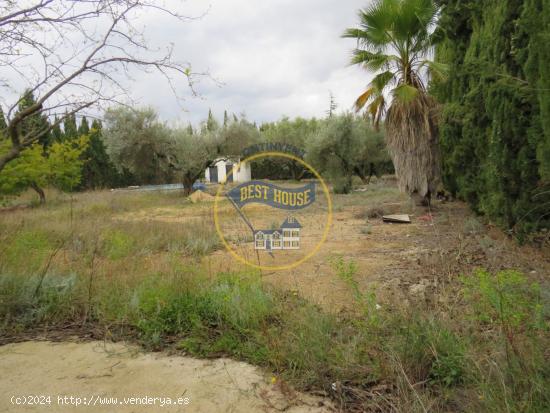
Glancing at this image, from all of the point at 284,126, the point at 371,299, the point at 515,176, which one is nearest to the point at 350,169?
the point at 284,126

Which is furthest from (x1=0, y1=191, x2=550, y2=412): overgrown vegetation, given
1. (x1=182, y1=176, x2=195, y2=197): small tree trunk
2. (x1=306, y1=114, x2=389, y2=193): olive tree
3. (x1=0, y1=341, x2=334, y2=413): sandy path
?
(x1=182, y1=176, x2=195, y2=197): small tree trunk

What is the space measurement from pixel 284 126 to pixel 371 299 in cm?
2621

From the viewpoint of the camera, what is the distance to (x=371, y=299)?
2.30m

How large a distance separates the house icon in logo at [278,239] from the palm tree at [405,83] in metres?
3.84

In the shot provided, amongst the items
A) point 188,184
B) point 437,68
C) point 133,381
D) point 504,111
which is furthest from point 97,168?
point 133,381

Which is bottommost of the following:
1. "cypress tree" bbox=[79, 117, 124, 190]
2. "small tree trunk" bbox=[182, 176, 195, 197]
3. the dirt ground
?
the dirt ground

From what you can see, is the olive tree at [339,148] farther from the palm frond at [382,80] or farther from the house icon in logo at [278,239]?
the house icon in logo at [278,239]

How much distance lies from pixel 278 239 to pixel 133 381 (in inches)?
172

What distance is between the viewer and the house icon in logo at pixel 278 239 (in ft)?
19.7

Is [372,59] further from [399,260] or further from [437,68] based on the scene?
[399,260]

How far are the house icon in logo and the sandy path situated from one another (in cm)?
345

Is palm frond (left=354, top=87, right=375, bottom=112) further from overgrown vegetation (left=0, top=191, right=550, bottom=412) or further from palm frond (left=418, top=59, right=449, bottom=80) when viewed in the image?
overgrown vegetation (left=0, top=191, right=550, bottom=412)

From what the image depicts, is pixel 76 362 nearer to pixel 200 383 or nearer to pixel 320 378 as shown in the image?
pixel 200 383

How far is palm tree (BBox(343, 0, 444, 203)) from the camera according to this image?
789 centimetres
